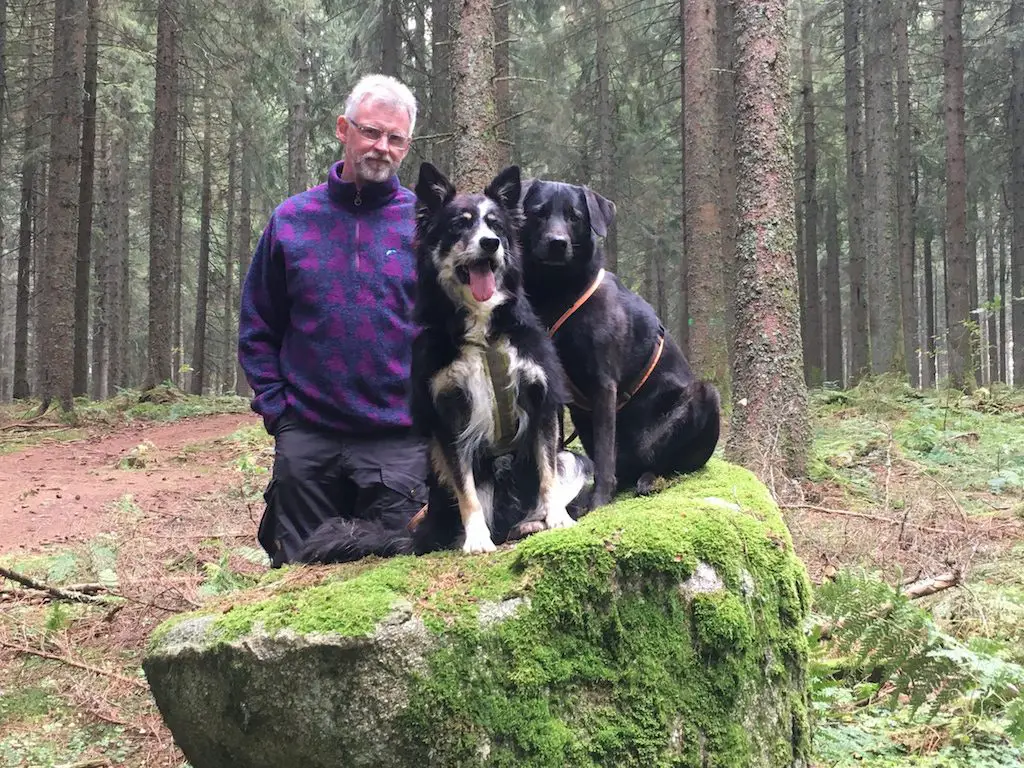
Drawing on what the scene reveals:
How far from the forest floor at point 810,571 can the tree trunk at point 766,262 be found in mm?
757

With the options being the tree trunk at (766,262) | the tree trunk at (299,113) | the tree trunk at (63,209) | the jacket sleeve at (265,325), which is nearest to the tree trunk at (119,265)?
the tree trunk at (299,113)

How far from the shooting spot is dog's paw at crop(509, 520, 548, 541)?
132 inches

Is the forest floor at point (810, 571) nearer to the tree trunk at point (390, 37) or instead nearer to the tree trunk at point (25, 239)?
the tree trunk at point (25, 239)

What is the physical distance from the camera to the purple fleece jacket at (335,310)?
4582mm

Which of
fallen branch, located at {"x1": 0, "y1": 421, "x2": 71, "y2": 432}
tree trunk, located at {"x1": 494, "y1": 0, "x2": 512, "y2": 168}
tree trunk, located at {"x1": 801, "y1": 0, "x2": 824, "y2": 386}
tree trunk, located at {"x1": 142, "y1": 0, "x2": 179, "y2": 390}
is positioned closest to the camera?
tree trunk, located at {"x1": 494, "y1": 0, "x2": 512, "y2": 168}

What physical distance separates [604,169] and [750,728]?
20.7 m

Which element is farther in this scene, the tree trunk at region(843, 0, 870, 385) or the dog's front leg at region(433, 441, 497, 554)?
the tree trunk at region(843, 0, 870, 385)

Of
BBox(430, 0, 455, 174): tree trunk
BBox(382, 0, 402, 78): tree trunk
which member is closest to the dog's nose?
BBox(430, 0, 455, 174): tree trunk

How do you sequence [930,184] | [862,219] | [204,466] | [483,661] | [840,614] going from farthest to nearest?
[930,184], [862,219], [204,466], [840,614], [483,661]

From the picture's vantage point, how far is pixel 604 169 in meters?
22.1

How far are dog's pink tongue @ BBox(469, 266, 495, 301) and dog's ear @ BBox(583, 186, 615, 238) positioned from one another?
844mm

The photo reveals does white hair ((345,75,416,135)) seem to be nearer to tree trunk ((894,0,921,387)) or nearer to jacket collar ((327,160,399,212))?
jacket collar ((327,160,399,212))

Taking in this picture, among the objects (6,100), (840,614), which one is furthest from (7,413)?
(840,614)

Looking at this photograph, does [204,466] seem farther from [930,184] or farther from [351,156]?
[930,184]
